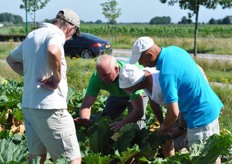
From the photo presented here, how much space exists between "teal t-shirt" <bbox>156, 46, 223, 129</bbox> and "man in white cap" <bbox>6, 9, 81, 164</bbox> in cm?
88

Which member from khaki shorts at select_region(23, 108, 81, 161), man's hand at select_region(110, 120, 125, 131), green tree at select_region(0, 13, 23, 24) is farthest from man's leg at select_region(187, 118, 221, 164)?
green tree at select_region(0, 13, 23, 24)

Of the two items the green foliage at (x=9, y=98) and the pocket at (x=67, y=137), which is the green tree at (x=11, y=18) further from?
the pocket at (x=67, y=137)

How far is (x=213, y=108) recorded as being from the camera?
4.61 metres

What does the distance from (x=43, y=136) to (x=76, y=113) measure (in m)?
2.61

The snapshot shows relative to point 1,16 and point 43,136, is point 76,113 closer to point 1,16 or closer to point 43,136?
point 43,136

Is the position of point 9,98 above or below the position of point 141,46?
below

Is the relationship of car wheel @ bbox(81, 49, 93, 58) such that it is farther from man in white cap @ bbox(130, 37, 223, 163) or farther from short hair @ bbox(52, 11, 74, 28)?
short hair @ bbox(52, 11, 74, 28)

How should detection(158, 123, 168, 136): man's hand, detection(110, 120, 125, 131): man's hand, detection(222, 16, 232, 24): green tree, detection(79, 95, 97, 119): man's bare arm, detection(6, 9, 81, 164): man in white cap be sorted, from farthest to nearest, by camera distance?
detection(222, 16, 232, 24): green tree → detection(79, 95, 97, 119): man's bare arm → detection(110, 120, 125, 131): man's hand → detection(158, 123, 168, 136): man's hand → detection(6, 9, 81, 164): man in white cap

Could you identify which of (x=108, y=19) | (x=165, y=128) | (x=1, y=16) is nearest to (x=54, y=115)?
(x=165, y=128)

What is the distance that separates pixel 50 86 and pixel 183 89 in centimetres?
125

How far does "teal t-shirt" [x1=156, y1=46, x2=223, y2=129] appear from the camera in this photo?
14.3 feet

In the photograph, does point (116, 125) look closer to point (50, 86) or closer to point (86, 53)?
point (50, 86)

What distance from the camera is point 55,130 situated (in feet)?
13.7

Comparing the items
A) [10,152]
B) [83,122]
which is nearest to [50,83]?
[10,152]
